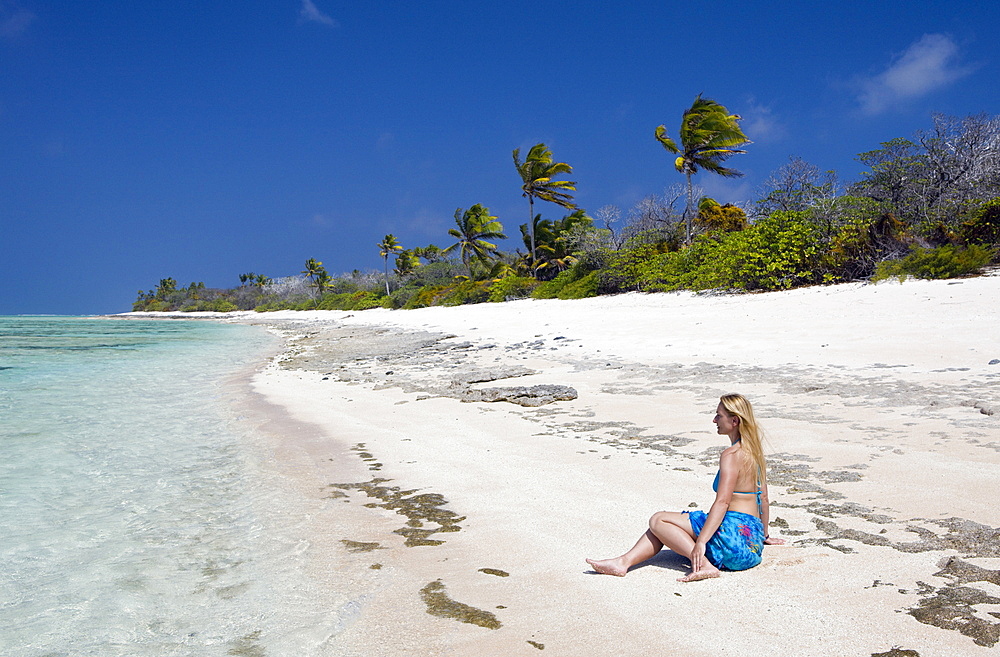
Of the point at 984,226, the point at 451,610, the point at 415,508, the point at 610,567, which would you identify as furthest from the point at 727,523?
the point at 984,226

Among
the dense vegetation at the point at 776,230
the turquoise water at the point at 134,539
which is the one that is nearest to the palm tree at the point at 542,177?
the dense vegetation at the point at 776,230

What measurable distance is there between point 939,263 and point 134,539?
16156 millimetres

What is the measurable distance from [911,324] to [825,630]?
915 centimetres

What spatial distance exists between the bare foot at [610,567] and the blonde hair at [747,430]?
32.2 inches

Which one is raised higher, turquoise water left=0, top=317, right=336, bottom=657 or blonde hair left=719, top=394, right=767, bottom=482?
blonde hair left=719, top=394, right=767, bottom=482

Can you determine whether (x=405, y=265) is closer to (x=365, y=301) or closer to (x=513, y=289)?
(x=365, y=301)

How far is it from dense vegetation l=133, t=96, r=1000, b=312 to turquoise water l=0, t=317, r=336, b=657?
1511cm

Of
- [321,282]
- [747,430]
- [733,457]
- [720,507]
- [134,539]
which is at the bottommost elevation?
[134,539]

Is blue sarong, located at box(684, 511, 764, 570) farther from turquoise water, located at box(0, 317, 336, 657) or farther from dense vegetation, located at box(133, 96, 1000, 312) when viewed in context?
dense vegetation, located at box(133, 96, 1000, 312)

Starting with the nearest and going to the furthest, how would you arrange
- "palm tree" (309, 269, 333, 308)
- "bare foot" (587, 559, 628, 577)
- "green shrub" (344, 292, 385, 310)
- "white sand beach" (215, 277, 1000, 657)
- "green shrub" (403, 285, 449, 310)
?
"white sand beach" (215, 277, 1000, 657), "bare foot" (587, 559, 628, 577), "green shrub" (403, 285, 449, 310), "green shrub" (344, 292, 385, 310), "palm tree" (309, 269, 333, 308)

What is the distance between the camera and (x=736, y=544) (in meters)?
2.80

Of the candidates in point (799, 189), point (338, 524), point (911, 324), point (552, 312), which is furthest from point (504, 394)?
point (799, 189)

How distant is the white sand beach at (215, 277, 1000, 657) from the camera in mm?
2424

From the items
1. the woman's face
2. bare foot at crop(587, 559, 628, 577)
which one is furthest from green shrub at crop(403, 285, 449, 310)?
bare foot at crop(587, 559, 628, 577)
